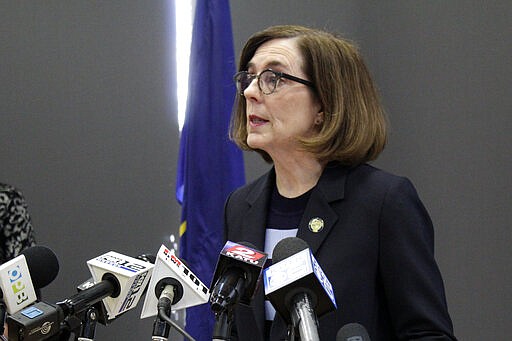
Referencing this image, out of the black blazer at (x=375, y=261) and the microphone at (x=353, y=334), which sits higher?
the microphone at (x=353, y=334)

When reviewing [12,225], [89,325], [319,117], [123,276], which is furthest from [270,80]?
[12,225]

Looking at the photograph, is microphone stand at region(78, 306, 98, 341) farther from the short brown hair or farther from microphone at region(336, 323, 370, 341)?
the short brown hair

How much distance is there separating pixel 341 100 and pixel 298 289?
974mm

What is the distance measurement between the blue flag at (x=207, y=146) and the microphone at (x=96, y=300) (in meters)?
1.97

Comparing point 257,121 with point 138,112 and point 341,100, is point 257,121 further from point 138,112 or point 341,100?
point 138,112

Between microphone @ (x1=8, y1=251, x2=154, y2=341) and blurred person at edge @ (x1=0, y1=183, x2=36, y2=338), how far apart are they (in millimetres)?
1984

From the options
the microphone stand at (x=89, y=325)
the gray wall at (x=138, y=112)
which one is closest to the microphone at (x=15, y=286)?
the microphone stand at (x=89, y=325)

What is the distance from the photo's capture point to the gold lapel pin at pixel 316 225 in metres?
1.94

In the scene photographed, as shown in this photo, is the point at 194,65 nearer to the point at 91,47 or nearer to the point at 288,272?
the point at 91,47

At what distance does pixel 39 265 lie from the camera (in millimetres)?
1589

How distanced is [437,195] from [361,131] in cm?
178

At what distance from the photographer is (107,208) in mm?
4234

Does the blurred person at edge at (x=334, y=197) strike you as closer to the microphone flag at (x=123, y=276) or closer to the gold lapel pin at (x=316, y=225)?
the gold lapel pin at (x=316, y=225)

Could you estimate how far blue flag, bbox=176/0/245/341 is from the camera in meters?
3.58
